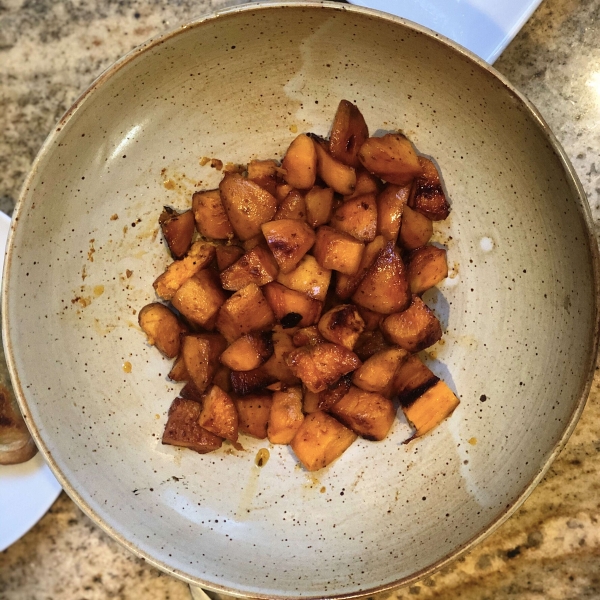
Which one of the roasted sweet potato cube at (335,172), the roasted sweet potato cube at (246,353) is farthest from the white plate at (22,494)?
the roasted sweet potato cube at (335,172)

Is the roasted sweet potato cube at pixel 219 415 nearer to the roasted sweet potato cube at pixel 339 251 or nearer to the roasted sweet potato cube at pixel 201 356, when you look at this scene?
the roasted sweet potato cube at pixel 201 356

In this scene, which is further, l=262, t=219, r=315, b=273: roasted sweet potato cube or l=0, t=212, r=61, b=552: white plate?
l=0, t=212, r=61, b=552: white plate

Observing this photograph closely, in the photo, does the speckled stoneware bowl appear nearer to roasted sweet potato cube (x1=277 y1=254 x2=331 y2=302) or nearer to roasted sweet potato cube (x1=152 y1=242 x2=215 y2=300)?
roasted sweet potato cube (x1=152 y1=242 x2=215 y2=300)

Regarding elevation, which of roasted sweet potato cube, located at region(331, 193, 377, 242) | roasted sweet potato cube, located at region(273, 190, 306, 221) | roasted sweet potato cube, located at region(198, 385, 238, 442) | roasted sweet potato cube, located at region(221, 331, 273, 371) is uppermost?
roasted sweet potato cube, located at region(331, 193, 377, 242)

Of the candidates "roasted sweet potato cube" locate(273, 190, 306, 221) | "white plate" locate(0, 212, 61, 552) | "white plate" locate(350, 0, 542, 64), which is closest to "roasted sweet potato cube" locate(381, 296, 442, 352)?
"roasted sweet potato cube" locate(273, 190, 306, 221)

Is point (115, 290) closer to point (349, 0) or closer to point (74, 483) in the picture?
point (74, 483)

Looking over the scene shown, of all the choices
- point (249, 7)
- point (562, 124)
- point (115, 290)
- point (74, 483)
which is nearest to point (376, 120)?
point (249, 7)

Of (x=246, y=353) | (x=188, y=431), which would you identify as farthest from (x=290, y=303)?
(x=188, y=431)

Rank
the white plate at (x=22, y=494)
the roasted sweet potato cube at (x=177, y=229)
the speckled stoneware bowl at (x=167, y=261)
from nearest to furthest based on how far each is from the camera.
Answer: the speckled stoneware bowl at (x=167, y=261)
the roasted sweet potato cube at (x=177, y=229)
the white plate at (x=22, y=494)
